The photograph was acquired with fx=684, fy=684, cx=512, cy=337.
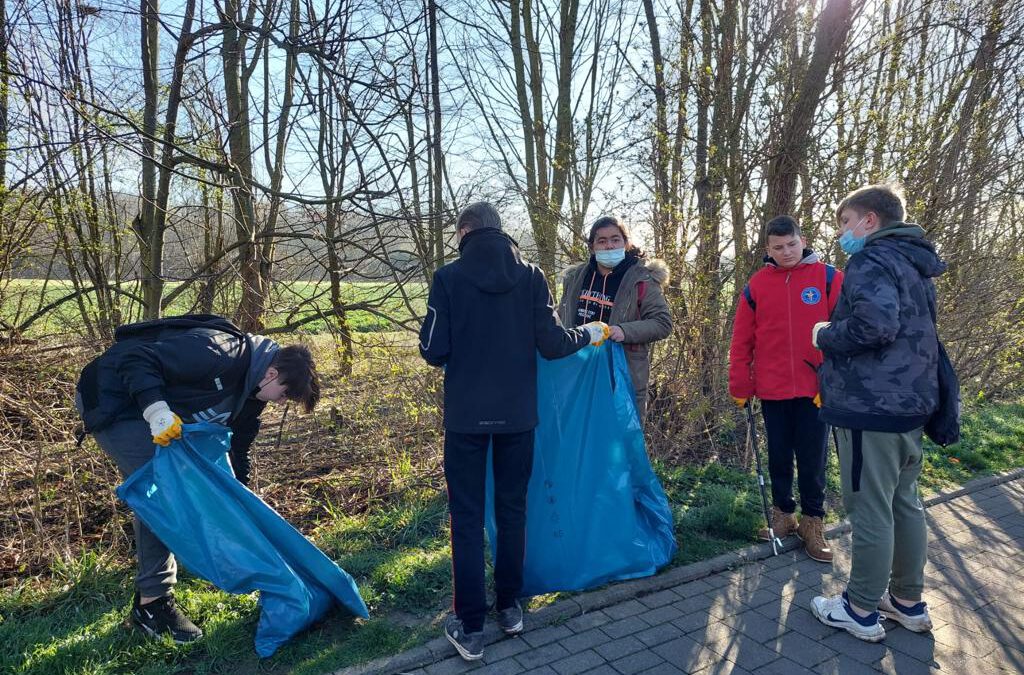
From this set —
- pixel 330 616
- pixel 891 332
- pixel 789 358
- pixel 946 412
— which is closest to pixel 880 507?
pixel 946 412

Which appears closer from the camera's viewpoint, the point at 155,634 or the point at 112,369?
the point at 112,369

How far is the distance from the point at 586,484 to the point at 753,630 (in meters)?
0.99

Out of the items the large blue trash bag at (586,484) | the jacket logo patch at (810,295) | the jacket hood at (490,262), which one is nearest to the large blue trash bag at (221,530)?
the large blue trash bag at (586,484)

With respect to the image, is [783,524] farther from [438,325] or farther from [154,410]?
[154,410]

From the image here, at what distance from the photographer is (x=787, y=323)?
3.77 meters

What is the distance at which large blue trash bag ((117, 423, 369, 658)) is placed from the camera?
2.79m

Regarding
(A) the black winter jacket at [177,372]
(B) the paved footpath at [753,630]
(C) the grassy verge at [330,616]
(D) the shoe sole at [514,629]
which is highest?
(A) the black winter jacket at [177,372]

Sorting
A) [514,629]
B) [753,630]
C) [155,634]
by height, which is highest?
[155,634]

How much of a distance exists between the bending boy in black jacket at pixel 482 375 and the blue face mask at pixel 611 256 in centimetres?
93

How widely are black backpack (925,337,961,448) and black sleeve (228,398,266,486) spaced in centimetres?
308

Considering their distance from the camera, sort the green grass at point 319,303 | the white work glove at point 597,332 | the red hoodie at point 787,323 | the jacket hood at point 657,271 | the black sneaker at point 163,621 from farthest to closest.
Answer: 1. the green grass at point 319,303
2. the jacket hood at point 657,271
3. the red hoodie at point 787,323
4. the white work glove at point 597,332
5. the black sneaker at point 163,621

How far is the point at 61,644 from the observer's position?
9.37 feet

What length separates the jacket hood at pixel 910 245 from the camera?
2.84 metres

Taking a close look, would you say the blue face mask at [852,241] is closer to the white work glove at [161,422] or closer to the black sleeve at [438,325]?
the black sleeve at [438,325]
